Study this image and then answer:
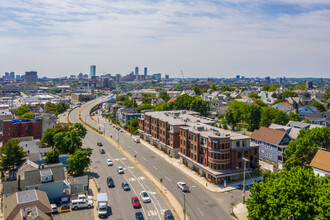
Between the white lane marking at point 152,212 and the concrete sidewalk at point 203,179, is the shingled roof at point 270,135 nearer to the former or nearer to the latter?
the concrete sidewalk at point 203,179

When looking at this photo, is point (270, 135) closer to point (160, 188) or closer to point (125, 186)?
point (160, 188)

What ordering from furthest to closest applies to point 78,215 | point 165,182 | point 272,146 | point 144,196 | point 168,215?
point 272,146 → point 165,182 → point 144,196 → point 78,215 → point 168,215

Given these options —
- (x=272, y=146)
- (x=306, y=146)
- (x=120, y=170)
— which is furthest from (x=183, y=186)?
(x=272, y=146)

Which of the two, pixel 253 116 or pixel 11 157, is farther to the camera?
pixel 253 116

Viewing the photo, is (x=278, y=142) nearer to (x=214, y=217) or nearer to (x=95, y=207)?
(x=214, y=217)

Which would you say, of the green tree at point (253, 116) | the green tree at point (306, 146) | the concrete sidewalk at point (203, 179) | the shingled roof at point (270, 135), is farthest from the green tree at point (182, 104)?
the green tree at point (306, 146)

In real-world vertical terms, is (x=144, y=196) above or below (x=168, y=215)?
below

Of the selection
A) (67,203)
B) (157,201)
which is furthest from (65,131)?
(157,201)
